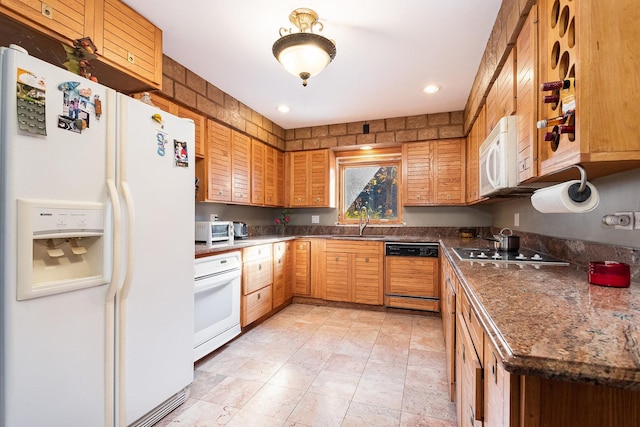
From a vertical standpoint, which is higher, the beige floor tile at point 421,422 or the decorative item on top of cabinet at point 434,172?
the decorative item on top of cabinet at point 434,172

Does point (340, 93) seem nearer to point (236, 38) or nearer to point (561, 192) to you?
point (236, 38)

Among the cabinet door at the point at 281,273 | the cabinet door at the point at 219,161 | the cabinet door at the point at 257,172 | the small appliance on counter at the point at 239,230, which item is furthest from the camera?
the cabinet door at the point at 257,172

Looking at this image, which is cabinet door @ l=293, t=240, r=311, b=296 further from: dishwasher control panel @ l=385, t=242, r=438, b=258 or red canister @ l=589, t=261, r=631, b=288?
red canister @ l=589, t=261, r=631, b=288

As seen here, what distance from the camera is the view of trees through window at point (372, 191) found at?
14.2 ft

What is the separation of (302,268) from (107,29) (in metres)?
3.07

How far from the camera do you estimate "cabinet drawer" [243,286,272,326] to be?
2957 millimetres

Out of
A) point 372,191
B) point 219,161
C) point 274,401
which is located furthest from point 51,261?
point 372,191

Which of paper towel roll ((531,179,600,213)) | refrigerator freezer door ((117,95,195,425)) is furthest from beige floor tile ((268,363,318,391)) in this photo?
paper towel roll ((531,179,600,213))

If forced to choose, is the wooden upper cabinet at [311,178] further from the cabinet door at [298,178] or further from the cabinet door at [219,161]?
the cabinet door at [219,161]

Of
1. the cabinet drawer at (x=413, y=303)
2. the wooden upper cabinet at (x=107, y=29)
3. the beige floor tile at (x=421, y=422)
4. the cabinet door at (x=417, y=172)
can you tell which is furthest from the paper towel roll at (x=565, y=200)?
the cabinet door at (x=417, y=172)

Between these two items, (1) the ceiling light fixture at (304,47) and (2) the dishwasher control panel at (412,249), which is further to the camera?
(2) the dishwasher control panel at (412,249)

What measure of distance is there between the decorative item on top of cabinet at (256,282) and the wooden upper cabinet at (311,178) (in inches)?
45.0

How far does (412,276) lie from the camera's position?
355cm

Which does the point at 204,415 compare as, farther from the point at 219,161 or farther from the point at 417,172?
the point at 417,172
